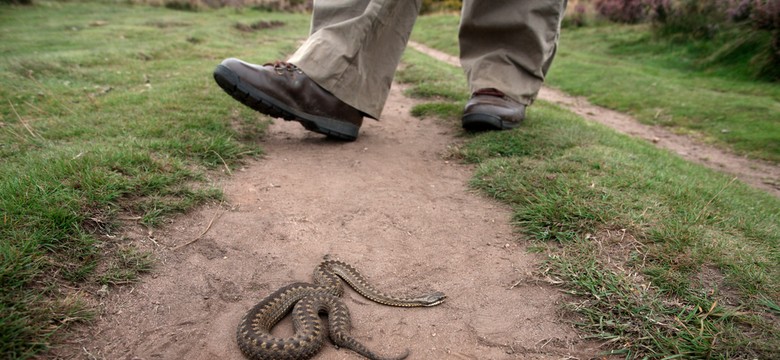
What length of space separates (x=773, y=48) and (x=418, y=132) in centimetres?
964

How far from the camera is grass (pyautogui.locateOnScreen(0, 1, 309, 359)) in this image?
2.31 meters

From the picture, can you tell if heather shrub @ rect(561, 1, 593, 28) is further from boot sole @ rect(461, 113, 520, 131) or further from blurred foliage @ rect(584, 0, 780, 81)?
boot sole @ rect(461, 113, 520, 131)

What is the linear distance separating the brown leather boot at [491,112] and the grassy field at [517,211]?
19cm

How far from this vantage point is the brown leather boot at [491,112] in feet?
17.2

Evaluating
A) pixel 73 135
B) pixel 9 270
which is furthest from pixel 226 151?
pixel 9 270

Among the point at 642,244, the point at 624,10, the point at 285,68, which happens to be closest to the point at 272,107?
the point at 285,68

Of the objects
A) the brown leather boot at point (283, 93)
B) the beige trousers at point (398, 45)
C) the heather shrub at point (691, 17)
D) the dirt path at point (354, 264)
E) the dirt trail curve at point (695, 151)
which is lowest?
the dirt trail curve at point (695, 151)

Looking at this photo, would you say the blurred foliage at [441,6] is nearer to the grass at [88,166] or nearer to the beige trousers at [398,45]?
the grass at [88,166]

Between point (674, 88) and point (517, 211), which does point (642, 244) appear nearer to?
point (517, 211)

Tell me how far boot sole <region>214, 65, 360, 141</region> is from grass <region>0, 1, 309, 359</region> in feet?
1.48

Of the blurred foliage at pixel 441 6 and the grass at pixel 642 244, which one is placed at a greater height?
the grass at pixel 642 244

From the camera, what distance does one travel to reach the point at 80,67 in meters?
8.60

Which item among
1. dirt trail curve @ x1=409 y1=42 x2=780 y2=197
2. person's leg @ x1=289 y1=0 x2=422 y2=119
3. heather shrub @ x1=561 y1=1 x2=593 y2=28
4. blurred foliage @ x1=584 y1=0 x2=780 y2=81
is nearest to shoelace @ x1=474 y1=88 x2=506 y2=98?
person's leg @ x1=289 y1=0 x2=422 y2=119

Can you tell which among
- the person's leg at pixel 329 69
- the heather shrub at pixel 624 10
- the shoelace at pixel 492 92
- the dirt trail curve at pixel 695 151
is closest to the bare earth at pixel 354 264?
the person's leg at pixel 329 69
